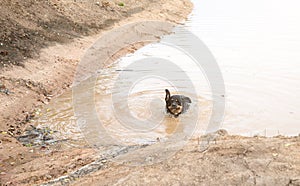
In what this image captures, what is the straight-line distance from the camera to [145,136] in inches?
347

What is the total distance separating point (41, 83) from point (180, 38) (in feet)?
30.3

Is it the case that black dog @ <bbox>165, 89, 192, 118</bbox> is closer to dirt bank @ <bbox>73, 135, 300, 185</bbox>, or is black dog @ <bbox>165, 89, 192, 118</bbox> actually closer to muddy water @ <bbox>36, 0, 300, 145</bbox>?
muddy water @ <bbox>36, 0, 300, 145</bbox>

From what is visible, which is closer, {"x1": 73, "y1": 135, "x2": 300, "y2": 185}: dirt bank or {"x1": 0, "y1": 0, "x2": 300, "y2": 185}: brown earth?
{"x1": 73, "y1": 135, "x2": 300, "y2": 185}: dirt bank

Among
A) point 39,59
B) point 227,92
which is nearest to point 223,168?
point 227,92

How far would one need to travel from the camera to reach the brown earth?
17.2 ft

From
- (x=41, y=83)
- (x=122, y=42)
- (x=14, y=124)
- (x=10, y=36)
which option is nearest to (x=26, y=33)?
(x=10, y=36)

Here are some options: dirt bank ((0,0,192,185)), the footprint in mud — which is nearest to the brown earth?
dirt bank ((0,0,192,185))

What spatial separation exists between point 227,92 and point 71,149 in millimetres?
5236

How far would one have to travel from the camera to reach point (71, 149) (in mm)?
8148

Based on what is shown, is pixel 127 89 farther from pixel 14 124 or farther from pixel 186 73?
pixel 14 124

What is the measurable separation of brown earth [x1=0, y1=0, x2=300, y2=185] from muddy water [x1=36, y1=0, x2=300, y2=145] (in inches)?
35.2

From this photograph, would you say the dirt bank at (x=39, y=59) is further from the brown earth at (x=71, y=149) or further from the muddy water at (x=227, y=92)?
the muddy water at (x=227, y=92)

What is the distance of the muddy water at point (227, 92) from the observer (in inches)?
362

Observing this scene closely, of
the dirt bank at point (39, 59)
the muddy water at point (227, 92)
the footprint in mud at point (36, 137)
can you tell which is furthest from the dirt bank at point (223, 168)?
the footprint in mud at point (36, 137)
